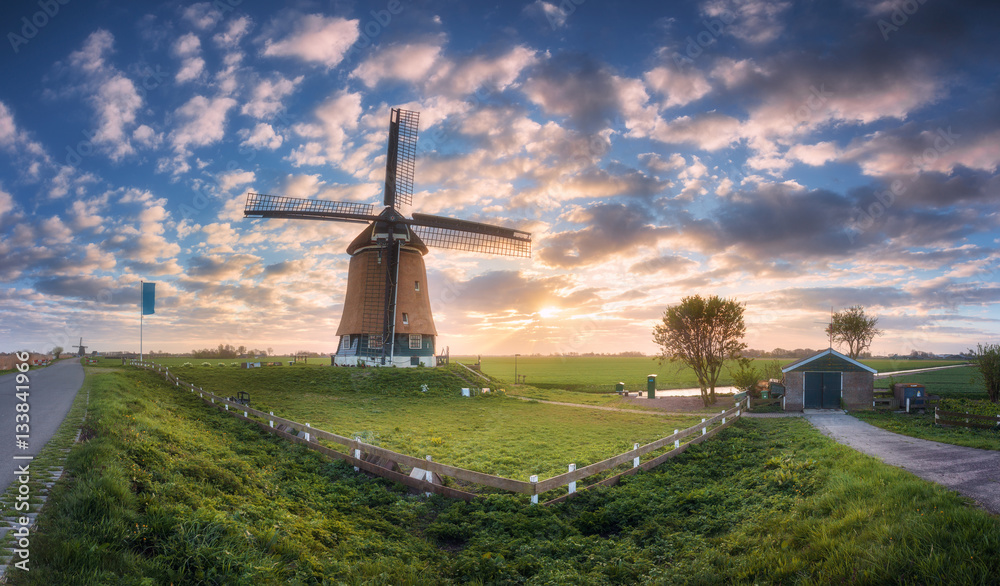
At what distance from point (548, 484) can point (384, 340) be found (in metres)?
31.1

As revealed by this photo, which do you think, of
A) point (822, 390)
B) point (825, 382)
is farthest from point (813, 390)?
point (825, 382)

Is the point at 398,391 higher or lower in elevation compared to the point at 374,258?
lower

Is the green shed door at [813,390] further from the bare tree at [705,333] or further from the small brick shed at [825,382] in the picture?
the bare tree at [705,333]

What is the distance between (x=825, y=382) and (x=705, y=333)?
7.78 metres

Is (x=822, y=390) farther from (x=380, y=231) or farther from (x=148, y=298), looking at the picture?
(x=148, y=298)

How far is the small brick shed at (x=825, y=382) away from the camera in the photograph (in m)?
28.2

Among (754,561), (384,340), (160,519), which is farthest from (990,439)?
(384,340)

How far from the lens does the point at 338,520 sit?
31.0ft

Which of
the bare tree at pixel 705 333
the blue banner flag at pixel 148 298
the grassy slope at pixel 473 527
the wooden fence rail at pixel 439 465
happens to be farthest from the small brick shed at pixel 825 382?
the blue banner flag at pixel 148 298

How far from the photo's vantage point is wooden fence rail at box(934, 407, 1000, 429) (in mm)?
18281

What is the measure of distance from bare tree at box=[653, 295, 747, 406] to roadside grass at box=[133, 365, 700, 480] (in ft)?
24.9

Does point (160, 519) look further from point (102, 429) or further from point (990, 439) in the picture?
point (990, 439)

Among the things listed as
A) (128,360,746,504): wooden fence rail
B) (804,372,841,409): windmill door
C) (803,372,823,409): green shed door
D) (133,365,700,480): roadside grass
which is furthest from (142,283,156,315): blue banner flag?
(804,372,841,409): windmill door

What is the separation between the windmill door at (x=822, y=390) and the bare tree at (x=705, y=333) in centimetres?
526
